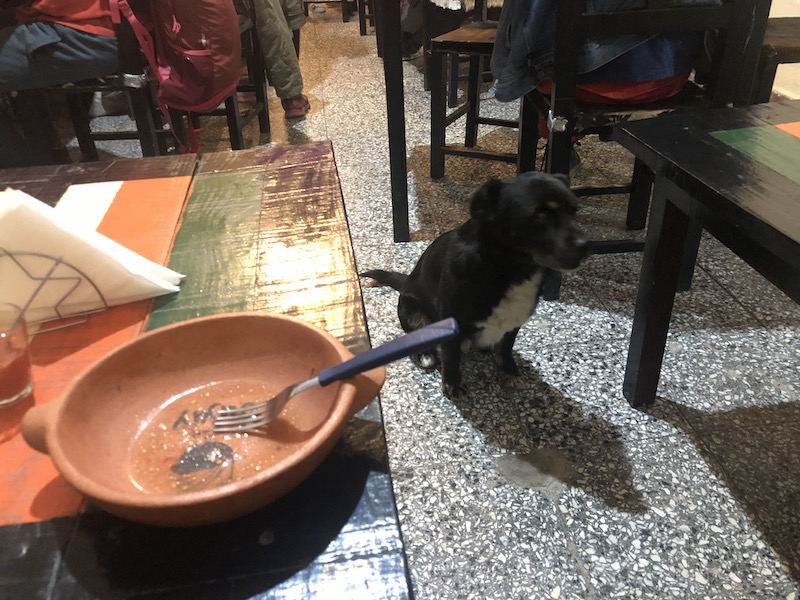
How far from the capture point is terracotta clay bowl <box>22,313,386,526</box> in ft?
1.58

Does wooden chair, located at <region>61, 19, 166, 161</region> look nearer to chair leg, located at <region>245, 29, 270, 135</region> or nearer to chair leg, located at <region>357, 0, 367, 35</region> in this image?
chair leg, located at <region>245, 29, 270, 135</region>

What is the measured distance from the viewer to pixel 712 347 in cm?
169

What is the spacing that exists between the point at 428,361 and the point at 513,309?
0.36 metres

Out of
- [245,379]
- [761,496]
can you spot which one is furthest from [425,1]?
[245,379]

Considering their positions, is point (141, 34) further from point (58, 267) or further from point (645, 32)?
point (58, 267)

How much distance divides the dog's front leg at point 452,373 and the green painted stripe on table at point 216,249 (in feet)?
2.10

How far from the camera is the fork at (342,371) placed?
50 centimetres

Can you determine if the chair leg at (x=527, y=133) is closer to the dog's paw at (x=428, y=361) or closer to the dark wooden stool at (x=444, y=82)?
the dark wooden stool at (x=444, y=82)

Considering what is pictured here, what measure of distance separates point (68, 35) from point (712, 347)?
238 centimetres

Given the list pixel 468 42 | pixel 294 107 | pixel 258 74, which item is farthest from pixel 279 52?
pixel 468 42

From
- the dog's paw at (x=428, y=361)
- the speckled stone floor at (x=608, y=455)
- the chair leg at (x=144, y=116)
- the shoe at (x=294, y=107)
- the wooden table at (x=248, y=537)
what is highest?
the wooden table at (x=248, y=537)

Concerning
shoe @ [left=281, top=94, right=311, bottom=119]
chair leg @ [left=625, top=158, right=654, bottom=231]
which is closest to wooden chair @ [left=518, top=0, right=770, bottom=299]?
chair leg @ [left=625, top=158, right=654, bottom=231]

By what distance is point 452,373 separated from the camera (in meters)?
1.55

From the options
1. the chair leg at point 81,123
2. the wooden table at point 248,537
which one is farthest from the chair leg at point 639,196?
the chair leg at point 81,123
